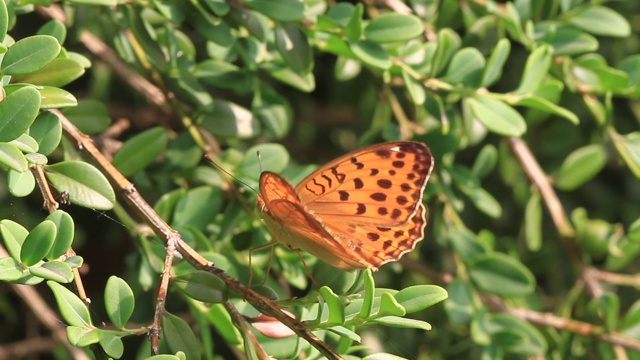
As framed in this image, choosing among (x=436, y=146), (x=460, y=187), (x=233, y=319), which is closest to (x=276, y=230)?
(x=233, y=319)

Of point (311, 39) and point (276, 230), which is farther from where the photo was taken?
point (311, 39)

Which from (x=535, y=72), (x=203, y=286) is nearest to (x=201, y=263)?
(x=203, y=286)

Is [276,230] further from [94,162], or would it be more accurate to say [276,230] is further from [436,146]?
[436,146]

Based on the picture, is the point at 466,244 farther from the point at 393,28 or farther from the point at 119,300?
the point at 119,300

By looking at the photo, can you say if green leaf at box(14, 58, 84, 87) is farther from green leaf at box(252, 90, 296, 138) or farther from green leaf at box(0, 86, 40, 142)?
green leaf at box(252, 90, 296, 138)

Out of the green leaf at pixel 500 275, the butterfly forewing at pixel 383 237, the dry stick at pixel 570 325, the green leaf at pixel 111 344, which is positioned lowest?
the dry stick at pixel 570 325

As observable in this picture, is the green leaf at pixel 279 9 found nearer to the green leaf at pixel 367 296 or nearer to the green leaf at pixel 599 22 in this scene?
the green leaf at pixel 367 296

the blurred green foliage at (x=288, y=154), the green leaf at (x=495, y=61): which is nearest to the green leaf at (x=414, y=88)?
the blurred green foliage at (x=288, y=154)

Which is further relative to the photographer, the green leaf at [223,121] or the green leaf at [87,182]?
the green leaf at [223,121]
